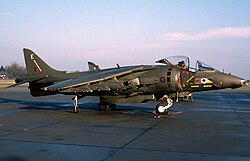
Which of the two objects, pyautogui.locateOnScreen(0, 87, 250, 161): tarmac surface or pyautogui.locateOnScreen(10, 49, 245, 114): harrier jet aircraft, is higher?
pyautogui.locateOnScreen(10, 49, 245, 114): harrier jet aircraft

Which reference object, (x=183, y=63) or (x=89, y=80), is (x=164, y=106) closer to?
(x=183, y=63)

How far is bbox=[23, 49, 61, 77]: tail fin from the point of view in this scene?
18438 millimetres

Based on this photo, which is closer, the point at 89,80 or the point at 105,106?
the point at 89,80

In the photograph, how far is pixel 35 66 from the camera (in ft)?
60.6

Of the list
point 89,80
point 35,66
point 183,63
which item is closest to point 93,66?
point 35,66

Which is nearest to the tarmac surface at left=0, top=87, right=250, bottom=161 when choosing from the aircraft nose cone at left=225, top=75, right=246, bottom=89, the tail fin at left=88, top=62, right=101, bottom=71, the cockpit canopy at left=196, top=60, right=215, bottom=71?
the aircraft nose cone at left=225, top=75, right=246, bottom=89

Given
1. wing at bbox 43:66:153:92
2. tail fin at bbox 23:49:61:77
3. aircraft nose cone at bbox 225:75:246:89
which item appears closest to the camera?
wing at bbox 43:66:153:92

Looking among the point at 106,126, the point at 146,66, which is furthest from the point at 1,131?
the point at 146,66

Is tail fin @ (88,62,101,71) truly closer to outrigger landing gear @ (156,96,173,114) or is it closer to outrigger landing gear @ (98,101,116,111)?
outrigger landing gear @ (98,101,116,111)

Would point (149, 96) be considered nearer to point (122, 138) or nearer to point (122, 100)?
point (122, 100)

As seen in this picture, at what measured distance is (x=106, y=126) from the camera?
11.4 meters

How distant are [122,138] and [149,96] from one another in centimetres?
675

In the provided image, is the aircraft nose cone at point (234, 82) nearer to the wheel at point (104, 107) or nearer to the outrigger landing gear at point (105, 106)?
the outrigger landing gear at point (105, 106)

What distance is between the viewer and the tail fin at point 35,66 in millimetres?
18438
